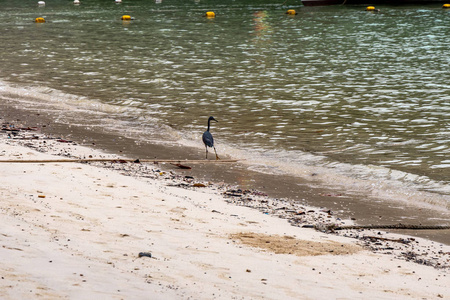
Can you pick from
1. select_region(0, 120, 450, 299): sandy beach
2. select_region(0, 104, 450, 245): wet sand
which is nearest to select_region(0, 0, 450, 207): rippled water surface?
select_region(0, 104, 450, 245): wet sand

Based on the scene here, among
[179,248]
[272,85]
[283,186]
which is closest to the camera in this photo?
[179,248]

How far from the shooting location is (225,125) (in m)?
16.1

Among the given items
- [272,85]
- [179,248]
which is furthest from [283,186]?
[272,85]

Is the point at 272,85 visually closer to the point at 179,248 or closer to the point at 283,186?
the point at 283,186

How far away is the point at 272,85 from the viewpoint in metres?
21.7

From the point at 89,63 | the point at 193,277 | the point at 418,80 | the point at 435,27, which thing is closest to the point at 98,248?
the point at 193,277

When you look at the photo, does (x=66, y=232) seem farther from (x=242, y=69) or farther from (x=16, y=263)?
(x=242, y=69)

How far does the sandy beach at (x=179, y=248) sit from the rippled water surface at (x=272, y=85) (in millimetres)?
3369

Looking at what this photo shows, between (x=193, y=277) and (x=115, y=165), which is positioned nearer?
(x=193, y=277)

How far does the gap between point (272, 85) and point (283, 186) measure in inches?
443

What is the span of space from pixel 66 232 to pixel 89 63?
21762 millimetres

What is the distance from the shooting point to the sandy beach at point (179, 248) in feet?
18.5

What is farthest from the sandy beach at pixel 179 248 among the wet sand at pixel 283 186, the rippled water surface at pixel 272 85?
the rippled water surface at pixel 272 85

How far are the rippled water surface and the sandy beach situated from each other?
3.37m
